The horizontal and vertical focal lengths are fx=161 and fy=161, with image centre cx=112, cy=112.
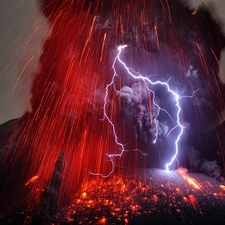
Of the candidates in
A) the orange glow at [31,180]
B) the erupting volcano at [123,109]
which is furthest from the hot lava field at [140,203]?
the orange glow at [31,180]

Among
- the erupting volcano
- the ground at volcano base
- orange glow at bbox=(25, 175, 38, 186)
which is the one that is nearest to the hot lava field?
the ground at volcano base

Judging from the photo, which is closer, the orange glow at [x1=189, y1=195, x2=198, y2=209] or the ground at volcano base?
the ground at volcano base

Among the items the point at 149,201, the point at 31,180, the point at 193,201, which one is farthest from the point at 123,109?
the point at 31,180

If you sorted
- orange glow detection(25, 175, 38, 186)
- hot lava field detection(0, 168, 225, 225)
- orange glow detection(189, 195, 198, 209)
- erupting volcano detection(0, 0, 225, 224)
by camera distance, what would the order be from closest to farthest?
1. hot lava field detection(0, 168, 225, 225)
2. orange glow detection(189, 195, 198, 209)
3. erupting volcano detection(0, 0, 225, 224)
4. orange glow detection(25, 175, 38, 186)

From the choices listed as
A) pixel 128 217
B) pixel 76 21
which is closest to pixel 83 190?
pixel 128 217

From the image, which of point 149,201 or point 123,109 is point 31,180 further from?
point 123,109

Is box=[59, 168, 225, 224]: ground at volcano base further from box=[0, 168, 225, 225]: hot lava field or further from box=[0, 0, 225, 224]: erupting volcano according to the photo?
box=[0, 0, 225, 224]: erupting volcano

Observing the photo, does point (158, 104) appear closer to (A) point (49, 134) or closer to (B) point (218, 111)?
(B) point (218, 111)

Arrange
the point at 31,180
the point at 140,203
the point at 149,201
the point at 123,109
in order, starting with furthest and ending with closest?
the point at 123,109
the point at 31,180
the point at 149,201
the point at 140,203
